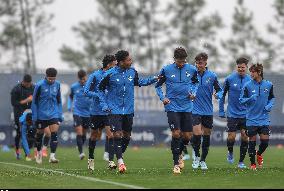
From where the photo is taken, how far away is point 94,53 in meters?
87.3

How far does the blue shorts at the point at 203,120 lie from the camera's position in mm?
22045

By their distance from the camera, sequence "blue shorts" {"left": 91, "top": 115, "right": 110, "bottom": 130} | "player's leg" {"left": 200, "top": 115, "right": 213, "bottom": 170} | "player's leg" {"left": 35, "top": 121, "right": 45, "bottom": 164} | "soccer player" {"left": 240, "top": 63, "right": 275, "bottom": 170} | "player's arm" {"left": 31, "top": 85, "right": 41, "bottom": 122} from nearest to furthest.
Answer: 1. "soccer player" {"left": 240, "top": 63, "right": 275, "bottom": 170}
2. "player's leg" {"left": 200, "top": 115, "right": 213, "bottom": 170}
3. "blue shorts" {"left": 91, "top": 115, "right": 110, "bottom": 130}
4. "player's arm" {"left": 31, "top": 85, "right": 41, "bottom": 122}
5. "player's leg" {"left": 35, "top": 121, "right": 45, "bottom": 164}

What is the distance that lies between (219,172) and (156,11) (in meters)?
63.5

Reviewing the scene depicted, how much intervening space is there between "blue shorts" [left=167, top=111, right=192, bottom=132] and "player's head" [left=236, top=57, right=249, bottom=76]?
269 centimetres

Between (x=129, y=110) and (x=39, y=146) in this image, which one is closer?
(x=129, y=110)

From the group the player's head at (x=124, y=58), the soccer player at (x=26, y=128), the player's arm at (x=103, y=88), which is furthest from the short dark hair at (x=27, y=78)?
the player's head at (x=124, y=58)

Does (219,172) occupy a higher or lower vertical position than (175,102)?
lower

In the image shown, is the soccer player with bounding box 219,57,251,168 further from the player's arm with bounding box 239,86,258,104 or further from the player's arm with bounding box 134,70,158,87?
the player's arm with bounding box 134,70,158,87

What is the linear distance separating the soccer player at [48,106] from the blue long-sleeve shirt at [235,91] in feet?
16.1

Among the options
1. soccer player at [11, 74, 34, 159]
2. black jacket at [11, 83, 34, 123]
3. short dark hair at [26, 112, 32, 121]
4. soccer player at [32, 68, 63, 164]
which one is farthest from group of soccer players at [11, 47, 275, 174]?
black jacket at [11, 83, 34, 123]

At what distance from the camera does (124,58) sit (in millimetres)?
19859

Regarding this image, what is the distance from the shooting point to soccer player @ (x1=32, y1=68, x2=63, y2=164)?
25.1 m

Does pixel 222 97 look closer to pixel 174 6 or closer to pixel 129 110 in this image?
pixel 129 110

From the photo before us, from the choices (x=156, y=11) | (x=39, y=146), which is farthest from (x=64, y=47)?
(x=39, y=146)
